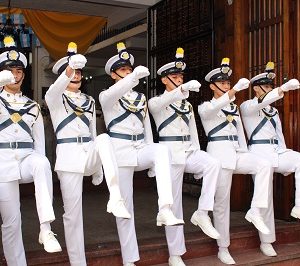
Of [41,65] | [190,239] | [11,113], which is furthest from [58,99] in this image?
[41,65]

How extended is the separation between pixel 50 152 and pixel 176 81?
5013 millimetres

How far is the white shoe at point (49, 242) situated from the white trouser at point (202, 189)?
47.2 inches

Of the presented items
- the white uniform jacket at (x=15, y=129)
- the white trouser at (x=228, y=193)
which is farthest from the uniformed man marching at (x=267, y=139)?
the white uniform jacket at (x=15, y=129)

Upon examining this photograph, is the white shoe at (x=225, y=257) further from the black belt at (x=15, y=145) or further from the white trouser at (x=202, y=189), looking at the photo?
the black belt at (x=15, y=145)

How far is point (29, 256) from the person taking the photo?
394 cm

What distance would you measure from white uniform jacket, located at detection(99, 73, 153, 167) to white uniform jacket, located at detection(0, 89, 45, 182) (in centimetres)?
59

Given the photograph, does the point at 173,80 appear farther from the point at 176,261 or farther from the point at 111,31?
the point at 111,31

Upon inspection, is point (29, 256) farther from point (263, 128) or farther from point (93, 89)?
point (93, 89)

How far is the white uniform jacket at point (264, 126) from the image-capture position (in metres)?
4.77

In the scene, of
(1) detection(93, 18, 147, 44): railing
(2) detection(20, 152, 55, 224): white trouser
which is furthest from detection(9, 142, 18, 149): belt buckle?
(1) detection(93, 18, 147, 44): railing

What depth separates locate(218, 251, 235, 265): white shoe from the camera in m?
4.46

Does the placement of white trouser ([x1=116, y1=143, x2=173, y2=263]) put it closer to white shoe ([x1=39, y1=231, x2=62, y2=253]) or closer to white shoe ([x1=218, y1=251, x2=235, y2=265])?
white shoe ([x1=39, y1=231, x2=62, y2=253])

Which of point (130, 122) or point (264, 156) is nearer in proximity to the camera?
point (130, 122)

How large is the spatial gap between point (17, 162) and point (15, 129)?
0.26 meters
